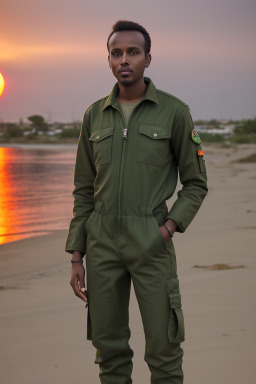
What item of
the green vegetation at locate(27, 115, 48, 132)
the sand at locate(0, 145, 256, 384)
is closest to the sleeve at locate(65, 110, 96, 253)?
the sand at locate(0, 145, 256, 384)

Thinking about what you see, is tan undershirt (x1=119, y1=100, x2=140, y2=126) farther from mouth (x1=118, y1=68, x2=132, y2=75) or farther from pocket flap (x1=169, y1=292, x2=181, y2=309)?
pocket flap (x1=169, y1=292, x2=181, y2=309)

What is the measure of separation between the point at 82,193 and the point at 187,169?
0.53 meters

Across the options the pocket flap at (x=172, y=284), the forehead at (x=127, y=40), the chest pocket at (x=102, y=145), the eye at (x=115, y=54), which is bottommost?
the pocket flap at (x=172, y=284)

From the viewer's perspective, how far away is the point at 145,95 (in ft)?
9.32

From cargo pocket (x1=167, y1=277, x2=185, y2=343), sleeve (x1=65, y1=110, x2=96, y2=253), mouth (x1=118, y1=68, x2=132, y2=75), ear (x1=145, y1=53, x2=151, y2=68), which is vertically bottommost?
cargo pocket (x1=167, y1=277, x2=185, y2=343)

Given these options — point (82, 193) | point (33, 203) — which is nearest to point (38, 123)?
point (33, 203)

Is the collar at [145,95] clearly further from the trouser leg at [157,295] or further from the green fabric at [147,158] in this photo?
the trouser leg at [157,295]

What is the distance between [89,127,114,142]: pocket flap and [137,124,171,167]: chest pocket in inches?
5.6

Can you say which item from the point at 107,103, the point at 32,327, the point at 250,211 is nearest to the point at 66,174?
the point at 250,211

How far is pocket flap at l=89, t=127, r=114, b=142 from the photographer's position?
9.33 feet

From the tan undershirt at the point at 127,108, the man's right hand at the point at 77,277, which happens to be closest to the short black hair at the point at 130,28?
the tan undershirt at the point at 127,108

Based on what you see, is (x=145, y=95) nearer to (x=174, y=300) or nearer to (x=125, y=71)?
(x=125, y=71)

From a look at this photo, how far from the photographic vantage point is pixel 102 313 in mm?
2844

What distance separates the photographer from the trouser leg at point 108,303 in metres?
2.80
